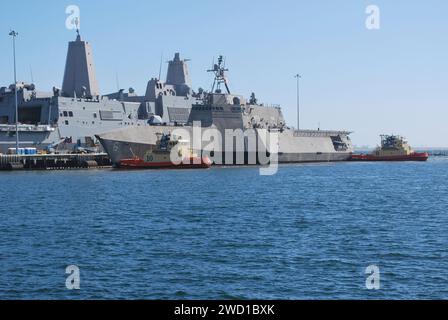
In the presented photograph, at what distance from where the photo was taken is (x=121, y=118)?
84.4m

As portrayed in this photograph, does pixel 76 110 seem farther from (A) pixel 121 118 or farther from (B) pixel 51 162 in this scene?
(B) pixel 51 162

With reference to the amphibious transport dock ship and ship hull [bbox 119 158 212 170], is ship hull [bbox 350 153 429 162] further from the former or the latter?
ship hull [bbox 119 158 212 170]

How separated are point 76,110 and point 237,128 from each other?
20342 mm

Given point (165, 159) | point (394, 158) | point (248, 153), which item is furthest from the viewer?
point (394, 158)

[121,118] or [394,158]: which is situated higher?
[121,118]

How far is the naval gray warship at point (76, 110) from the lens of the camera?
73.8 m

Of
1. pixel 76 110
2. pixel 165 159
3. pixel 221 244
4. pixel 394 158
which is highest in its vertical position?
pixel 76 110

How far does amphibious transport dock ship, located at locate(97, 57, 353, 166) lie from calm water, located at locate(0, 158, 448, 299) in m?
26.5

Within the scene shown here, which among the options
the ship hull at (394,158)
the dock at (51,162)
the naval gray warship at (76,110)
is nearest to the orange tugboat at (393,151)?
the ship hull at (394,158)

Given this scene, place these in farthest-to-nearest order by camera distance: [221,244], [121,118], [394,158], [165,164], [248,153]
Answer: [394,158], [121,118], [248,153], [165,164], [221,244]

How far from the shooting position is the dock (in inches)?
2522

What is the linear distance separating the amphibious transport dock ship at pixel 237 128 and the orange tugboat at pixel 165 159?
1.93 m

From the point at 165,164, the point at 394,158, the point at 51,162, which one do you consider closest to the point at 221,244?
the point at 165,164

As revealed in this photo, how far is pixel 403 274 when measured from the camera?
16.1 meters
